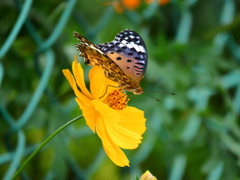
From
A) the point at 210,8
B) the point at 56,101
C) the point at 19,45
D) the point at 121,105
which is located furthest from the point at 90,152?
the point at 210,8

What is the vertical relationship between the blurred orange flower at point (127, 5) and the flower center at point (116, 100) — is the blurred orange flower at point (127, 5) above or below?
below

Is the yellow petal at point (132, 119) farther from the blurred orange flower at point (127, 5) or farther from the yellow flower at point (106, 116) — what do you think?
the blurred orange flower at point (127, 5)

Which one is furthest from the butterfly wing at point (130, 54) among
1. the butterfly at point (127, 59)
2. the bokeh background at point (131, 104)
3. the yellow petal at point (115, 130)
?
the bokeh background at point (131, 104)

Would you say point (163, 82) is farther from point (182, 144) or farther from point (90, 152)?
point (90, 152)

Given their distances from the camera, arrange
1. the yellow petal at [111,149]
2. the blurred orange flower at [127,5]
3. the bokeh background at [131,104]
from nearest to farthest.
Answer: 1. the yellow petal at [111,149]
2. the bokeh background at [131,104]
3. the blurred orange flower at [127,5]

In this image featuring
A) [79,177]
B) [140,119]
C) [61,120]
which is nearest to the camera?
[140,119]

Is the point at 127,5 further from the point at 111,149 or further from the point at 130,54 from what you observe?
the point at 111,149

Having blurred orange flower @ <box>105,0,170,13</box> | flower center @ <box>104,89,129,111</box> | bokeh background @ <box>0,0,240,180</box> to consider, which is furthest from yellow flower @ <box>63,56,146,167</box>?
blurred orange flower @ <box>105,0,170,13</box>

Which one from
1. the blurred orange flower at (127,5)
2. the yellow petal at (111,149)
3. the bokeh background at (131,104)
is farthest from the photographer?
the blurred orange flower at (127,5)

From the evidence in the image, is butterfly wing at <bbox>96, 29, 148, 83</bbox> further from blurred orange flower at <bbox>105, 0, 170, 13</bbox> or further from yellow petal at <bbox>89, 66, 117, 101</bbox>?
blurred orange flower at <bbox>105, 0, 170, 13</bbox>
